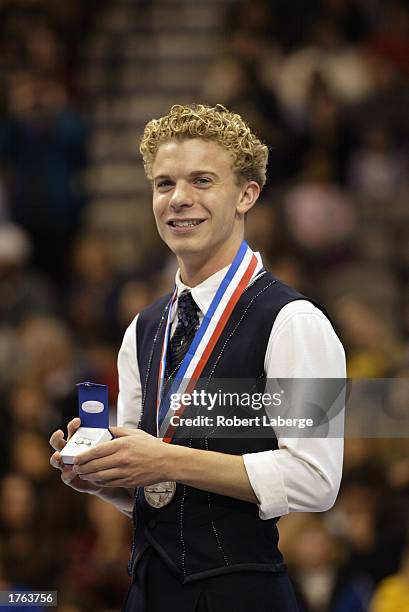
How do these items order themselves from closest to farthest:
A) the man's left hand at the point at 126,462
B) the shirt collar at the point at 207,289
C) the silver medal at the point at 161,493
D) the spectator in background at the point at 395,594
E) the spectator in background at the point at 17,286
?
the man's left hand at the point at 126,462 < the silver medal at the point at 161,493 < the shirt collar at the point at 207,289 < the spectator in background at the point at 395,594 < the spectator in background at the point at 17,286

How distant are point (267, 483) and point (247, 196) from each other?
696 millimetres

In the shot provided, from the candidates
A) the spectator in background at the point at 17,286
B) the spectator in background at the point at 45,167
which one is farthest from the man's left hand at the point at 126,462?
the spectator in background at the point at 45,167

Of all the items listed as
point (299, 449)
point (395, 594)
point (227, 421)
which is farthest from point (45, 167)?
point (299, 449)

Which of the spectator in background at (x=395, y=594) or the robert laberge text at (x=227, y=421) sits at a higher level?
the robert laberge text at (x=227, y=421)

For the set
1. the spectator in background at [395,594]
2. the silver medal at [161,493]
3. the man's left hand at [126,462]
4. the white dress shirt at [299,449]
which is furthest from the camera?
the spectator in background at [395,594]

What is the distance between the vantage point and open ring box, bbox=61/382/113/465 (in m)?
2.59

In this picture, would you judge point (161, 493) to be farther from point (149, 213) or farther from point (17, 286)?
point (149, 213)

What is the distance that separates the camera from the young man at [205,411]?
2.64m

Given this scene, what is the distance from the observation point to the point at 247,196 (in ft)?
9.68

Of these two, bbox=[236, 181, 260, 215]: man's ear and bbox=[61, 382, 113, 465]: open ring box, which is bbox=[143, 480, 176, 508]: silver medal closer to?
bbox=[61, 382, 113, 465]: open ring box

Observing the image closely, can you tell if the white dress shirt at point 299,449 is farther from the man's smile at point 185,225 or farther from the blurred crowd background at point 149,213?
the blurred crowd background at point 149,213

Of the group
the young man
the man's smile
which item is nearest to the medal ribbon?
the young man

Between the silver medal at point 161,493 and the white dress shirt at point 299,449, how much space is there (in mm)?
216

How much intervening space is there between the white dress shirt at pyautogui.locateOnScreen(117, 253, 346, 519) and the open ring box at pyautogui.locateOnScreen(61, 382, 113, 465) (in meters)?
0.31
